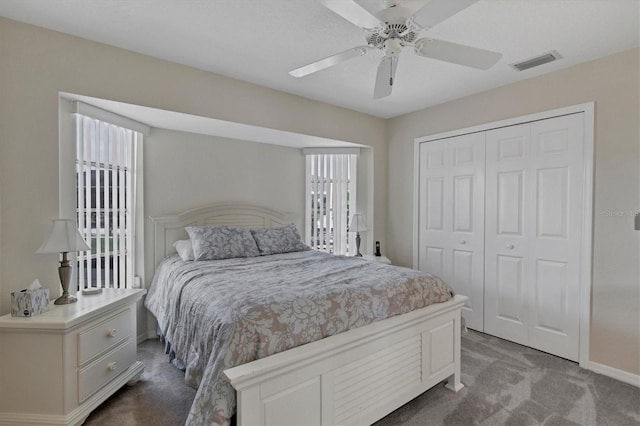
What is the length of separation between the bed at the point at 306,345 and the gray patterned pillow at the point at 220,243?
0.25 meters

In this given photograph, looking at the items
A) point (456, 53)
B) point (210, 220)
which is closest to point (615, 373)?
point (456, 53)

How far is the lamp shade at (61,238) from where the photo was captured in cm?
186

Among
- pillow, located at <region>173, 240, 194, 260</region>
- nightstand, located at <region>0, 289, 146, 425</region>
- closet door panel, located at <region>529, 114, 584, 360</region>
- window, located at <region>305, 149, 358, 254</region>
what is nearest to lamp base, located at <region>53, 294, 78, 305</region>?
nightstand, located at <region>0, 289, 146, 425</region>

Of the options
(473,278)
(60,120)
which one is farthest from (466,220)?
(60,120)

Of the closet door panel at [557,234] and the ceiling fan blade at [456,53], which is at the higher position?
the ceiling fan blade at [456,53]

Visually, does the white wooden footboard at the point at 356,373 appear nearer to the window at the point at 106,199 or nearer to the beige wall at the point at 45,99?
the beige wall at the point at 45,99

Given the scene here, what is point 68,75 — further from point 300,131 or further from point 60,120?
point 300,131

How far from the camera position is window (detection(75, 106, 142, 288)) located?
2467mm

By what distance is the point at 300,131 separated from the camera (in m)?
3.36

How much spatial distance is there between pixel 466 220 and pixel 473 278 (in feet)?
2.07

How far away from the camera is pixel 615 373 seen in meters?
2.35

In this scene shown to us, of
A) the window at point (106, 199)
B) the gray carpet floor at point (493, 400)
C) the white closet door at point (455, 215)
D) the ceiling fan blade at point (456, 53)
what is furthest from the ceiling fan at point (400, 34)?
the gray carpet floor at point (493, 400)

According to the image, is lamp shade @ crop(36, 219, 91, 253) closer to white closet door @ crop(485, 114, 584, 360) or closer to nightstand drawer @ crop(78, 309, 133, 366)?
nightstand drawer @ crop(78, 309, 133, 366)

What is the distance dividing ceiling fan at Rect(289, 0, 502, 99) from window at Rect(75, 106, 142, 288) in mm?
1837
